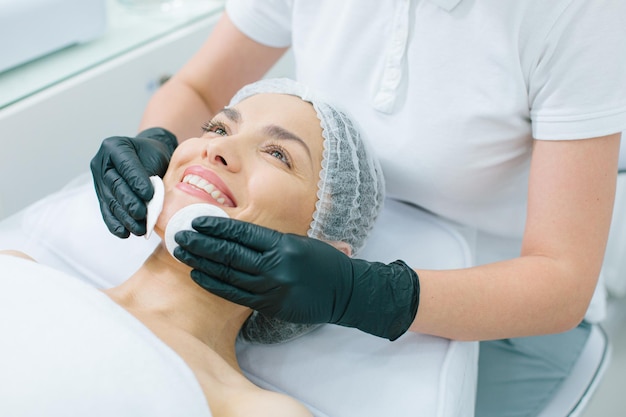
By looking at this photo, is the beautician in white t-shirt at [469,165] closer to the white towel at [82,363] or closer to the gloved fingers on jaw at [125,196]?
the gloved fingers on jaw at [125,196]

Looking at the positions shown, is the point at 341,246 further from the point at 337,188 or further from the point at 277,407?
the point at 277,407

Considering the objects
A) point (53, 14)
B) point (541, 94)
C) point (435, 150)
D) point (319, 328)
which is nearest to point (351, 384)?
point (319, 328)

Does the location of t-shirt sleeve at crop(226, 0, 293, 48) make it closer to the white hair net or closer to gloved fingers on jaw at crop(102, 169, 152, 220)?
the white hair net

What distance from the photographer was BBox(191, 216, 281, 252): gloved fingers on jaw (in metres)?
0.96

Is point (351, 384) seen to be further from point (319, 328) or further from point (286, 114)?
point (286, 114)

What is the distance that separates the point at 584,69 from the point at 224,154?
0.59 m

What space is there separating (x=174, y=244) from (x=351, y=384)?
0.37 meters

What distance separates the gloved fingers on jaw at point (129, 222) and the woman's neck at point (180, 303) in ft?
0.27

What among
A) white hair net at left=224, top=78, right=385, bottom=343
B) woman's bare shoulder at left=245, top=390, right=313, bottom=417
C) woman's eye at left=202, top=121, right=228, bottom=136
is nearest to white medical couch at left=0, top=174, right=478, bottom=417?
white hair net at left=224, top=78, right=385, bottom=343

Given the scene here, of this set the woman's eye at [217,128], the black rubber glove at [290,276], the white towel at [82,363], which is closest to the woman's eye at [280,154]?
the woman's eye at [217,128]

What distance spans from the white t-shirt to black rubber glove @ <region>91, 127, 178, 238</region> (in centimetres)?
37

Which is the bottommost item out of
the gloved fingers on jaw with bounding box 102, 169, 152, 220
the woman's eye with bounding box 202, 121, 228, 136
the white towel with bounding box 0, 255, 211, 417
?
the white towel with bounding box 0, 255, 211, 417

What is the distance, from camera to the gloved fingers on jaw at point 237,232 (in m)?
0.96

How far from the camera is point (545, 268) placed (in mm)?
1109
